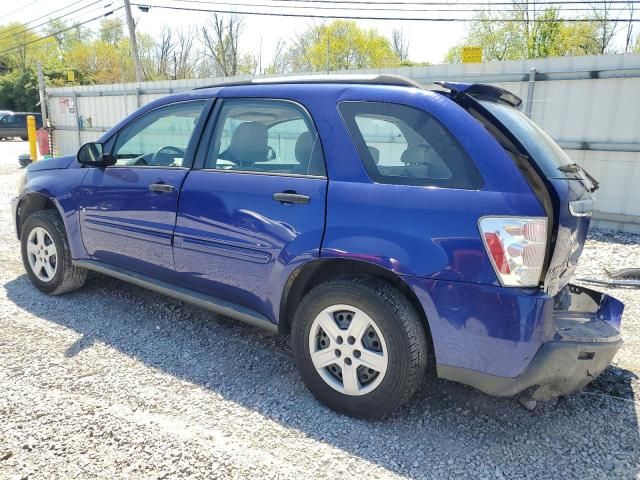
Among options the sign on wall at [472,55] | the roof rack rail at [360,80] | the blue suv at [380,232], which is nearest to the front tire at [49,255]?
the blue suv at [380,232]

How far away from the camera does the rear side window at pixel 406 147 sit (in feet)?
7.82

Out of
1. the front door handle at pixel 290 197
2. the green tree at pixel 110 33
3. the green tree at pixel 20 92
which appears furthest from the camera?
the green tree at pixel 110 33

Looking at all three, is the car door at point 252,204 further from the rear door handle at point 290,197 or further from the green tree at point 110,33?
the green tree at point 110,33

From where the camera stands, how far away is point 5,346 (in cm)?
348

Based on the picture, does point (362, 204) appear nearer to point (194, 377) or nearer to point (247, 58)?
point (194, 377)

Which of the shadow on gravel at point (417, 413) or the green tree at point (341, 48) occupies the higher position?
the green tree at point (341, 48)

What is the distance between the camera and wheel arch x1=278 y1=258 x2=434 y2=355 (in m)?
2.54

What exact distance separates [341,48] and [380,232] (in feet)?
172

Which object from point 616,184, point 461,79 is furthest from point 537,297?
point 461,79

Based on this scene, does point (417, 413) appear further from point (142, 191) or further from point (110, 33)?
point (110, 33)

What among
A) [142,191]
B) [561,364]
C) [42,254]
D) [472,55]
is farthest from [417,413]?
[472,55]

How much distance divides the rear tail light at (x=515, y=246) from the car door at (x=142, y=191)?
2.07 m

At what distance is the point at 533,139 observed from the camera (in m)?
2.65

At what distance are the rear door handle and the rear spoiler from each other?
940mm
